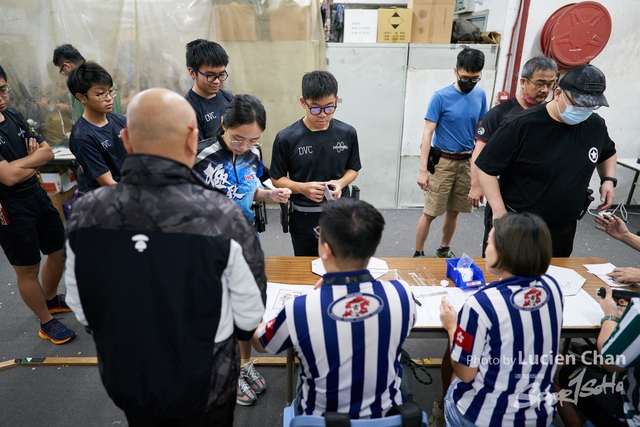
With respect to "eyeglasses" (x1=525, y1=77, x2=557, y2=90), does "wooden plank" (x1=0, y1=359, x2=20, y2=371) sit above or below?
below

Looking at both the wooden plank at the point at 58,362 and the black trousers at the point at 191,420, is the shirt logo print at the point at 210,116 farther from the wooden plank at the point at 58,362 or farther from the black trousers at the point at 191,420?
the black trousers at the point at 191,420

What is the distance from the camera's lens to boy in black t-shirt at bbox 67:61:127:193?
7.23ft

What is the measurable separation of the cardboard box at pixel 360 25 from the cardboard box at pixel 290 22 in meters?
0.38

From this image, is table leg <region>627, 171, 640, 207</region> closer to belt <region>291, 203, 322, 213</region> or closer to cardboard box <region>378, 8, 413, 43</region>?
cardboard box <region>378, 8, 413, 43</region>

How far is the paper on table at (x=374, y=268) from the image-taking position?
1.98m

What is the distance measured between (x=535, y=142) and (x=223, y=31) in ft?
10.6

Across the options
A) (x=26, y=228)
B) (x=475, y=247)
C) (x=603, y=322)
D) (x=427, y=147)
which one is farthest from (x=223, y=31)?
(x=603, y=322)

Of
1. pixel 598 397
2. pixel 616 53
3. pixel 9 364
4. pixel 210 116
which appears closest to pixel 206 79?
pixel 210 116

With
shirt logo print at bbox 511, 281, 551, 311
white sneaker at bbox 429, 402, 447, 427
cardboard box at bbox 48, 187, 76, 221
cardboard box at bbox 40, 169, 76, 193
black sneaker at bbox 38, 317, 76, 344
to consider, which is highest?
shirt logo print at bbox 511, 281, 551, 311

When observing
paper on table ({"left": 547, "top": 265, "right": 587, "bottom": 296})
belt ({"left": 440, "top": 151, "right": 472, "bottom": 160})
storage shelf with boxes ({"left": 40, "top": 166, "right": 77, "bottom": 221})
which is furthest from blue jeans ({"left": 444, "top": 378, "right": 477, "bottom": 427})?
storage shelf with boxes ({"left": 40, "top": 166, "right": 77, "bottom": 221})

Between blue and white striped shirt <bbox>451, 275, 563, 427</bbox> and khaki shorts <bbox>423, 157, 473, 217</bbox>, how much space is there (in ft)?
7.08

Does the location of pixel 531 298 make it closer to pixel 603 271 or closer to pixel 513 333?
pixel 513 333

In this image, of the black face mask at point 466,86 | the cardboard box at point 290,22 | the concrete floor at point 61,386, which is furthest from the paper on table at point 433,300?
the cardboard box at point 290,22

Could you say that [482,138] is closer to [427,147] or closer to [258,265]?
→ [427,147]
